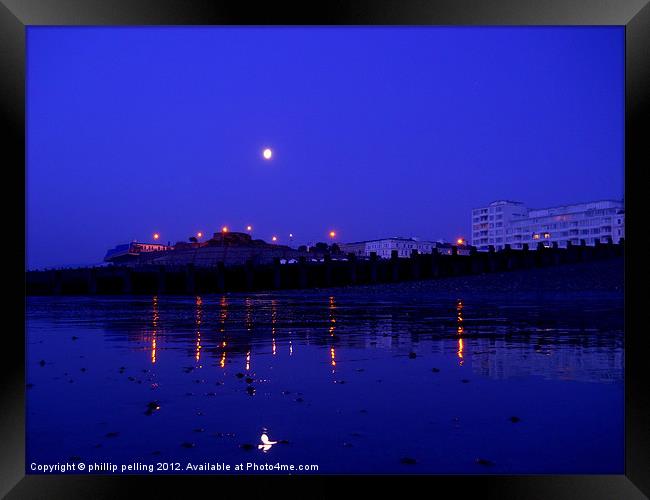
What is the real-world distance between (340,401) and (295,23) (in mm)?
3439

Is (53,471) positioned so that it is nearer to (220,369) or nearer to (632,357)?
(220,369)

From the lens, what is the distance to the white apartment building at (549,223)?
331 ft

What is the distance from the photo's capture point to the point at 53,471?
5.10 metres

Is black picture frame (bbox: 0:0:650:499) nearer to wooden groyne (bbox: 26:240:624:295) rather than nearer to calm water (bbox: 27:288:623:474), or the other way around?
calm water (bbox: 27:288:623:474)

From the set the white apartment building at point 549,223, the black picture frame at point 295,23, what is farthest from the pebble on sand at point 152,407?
the white apartment building at point 549,223

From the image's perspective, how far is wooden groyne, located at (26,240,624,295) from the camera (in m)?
33.6

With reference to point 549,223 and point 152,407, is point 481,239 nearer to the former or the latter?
point 549,223

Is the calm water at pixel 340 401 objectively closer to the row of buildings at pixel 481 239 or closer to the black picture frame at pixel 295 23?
the black picture frame at pixel 295 23

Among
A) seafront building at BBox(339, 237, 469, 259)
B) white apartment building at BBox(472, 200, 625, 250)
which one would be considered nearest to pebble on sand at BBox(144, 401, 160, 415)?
seafront building at BBox(339, 237, 469, 259)

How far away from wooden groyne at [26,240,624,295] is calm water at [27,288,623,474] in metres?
22.6

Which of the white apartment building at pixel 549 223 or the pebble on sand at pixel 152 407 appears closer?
the pebble on sand at pixel 152 407

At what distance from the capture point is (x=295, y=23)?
570 cm

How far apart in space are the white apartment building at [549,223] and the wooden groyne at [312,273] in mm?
59523

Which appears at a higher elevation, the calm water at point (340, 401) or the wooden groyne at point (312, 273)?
the wooden groyne at point (312, 273)
